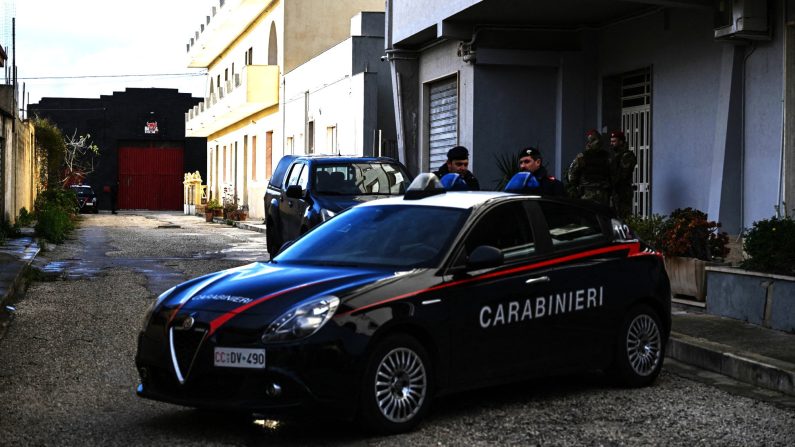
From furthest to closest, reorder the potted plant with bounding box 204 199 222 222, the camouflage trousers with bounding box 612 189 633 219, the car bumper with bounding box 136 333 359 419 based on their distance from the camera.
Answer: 1. the potted plant with bounding box 204 199 222 222
2. the camouflage trousers with bounding box 612 189 633 219
3. the car bumper with bounding box 136 333 359 419

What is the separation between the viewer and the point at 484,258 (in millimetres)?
7258

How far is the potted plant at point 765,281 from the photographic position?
428 inches

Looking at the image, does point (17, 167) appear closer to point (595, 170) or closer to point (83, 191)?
point (595, 170)

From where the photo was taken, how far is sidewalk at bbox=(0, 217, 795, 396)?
8.73 m

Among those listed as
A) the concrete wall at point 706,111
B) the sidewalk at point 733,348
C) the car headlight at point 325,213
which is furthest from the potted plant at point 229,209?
the sidewalk at point 733,348

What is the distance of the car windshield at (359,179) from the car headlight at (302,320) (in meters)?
10.3

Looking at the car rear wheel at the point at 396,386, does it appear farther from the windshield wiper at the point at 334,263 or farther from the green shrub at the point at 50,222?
the green shrub at the point at 50,222

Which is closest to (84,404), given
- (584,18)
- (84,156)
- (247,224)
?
(584,18)

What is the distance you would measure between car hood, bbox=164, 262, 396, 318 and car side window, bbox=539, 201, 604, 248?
1581 mm

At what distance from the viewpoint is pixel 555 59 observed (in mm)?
19891

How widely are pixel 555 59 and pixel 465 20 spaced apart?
1671mm

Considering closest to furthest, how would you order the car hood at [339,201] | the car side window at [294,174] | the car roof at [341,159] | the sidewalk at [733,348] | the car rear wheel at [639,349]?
1. the car rear wheel at [639,349]
2. the sidewalk at [733,348]
3. the car hood at [339,201]
4. the car roof at [341,159]
5. the car side window at [294,174]

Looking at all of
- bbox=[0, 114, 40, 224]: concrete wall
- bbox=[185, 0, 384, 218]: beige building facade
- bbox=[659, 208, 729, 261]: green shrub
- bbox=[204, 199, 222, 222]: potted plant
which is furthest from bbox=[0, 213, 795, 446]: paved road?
bbox=[204, 199, 222, 222]: potted plant

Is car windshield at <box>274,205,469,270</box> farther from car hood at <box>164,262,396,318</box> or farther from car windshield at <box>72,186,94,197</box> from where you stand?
car windshield at <box>72,186,94,197</box>
